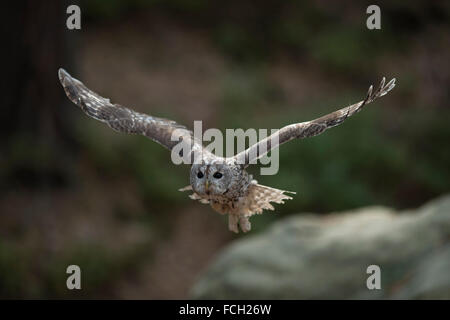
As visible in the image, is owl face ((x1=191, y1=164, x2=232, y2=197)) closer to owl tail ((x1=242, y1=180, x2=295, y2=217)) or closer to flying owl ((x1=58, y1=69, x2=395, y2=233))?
flying owl ((x1=58, y1=69, x2=395, y2=233))

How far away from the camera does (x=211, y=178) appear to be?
143 inches

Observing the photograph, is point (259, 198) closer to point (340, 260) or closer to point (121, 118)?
point (121, 118)

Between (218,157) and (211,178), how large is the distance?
0.81ft

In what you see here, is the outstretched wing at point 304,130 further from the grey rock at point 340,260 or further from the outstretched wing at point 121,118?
the grey rock at point 340,260

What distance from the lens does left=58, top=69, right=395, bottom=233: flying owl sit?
3545 millimetres

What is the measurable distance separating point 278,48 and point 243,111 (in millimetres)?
2290

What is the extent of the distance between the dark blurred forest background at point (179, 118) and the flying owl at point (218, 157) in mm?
3079

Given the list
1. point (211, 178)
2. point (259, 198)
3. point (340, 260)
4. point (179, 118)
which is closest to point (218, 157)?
point (211, 178)

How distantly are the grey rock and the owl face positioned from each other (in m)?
2.42

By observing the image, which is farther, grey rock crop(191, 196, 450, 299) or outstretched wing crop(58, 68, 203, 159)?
grey rock crop(191, 196, 450, 299)

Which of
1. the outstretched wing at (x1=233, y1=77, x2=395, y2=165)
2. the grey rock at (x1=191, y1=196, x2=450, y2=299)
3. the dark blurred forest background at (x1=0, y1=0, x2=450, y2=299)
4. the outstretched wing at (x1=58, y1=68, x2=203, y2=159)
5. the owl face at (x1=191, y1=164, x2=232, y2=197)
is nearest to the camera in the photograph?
the outstretched wing at (x1=233, y1=77, x2=395, y2=165)

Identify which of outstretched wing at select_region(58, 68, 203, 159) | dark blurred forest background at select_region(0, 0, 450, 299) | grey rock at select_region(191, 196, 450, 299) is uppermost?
dark blurred forest background at select_region(0, 0, 450, 299)

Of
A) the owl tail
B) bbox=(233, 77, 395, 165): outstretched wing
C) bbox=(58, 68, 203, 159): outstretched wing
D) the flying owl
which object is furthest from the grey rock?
bbox=(58, 68, 203, 159): outstretched wing

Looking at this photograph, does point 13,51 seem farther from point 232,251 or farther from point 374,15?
point 374,15
